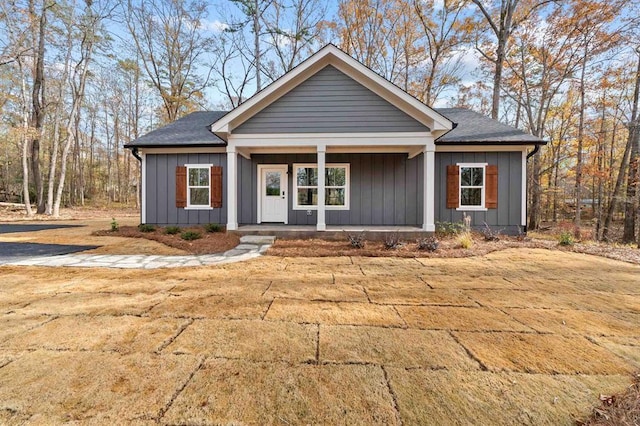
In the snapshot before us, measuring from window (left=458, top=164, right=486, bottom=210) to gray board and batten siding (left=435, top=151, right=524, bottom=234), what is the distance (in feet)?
0.62

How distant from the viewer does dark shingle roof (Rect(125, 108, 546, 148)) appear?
27.7 ft

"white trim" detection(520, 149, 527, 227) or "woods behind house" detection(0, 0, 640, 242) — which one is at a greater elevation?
"woods behind house" detection(0, 0, 640, 242)

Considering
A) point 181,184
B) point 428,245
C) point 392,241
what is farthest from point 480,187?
point 181,184

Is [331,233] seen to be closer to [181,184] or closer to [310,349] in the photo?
[181,184]

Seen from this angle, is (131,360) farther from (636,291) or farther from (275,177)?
(275,177)

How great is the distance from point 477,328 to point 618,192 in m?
15.2

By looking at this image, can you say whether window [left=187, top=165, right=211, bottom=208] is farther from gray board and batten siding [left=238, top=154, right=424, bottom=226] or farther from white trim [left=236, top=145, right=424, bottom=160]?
white trim [left=236, top=145, right=424, bottom=160]

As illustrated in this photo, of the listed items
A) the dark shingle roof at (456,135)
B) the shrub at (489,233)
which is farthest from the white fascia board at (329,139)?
the shrub at (489,233)

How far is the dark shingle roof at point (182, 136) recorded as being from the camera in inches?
347

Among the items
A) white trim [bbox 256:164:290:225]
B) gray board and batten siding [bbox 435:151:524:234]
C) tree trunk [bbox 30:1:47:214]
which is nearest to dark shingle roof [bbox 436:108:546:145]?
gray board and batten siding [bbox 435:151:524:234]

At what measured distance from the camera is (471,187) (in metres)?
8.81

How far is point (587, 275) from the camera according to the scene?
15.7ft

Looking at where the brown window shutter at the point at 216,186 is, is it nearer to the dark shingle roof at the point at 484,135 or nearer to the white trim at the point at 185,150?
the white trim at the point at 185,150

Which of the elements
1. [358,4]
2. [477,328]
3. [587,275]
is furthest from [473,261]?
[358,4]
